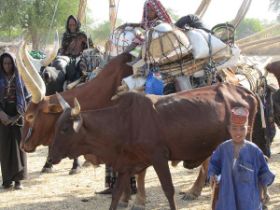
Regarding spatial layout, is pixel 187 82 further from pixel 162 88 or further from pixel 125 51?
pixel 125 51

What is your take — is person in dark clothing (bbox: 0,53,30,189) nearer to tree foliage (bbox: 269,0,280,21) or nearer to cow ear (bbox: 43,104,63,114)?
cow ear (bbox: 43,104,63,114)

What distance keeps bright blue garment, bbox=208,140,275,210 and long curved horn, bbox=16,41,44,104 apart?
9.64ft

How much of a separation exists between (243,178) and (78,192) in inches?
139

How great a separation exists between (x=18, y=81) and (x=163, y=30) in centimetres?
223

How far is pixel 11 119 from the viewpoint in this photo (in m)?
7.39

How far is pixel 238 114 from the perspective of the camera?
162 inches

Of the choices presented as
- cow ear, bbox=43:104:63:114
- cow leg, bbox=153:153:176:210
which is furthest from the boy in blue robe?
cow ear, bbox=43:104:63:114

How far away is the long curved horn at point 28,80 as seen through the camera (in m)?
6.18

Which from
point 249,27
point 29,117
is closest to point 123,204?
point 29,117

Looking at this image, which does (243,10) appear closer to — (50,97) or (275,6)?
(50,97)

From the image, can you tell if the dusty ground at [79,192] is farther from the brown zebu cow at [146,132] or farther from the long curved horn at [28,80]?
the long curved horn at [28,80]

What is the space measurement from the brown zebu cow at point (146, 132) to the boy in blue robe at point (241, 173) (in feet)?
3.96

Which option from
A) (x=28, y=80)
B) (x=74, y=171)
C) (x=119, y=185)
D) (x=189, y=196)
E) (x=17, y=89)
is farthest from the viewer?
(x=74, y=171)

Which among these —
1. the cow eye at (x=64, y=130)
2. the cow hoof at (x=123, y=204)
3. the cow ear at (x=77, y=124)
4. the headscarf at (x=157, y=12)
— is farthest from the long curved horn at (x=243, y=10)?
the cow eye at (x=64, y=130)
